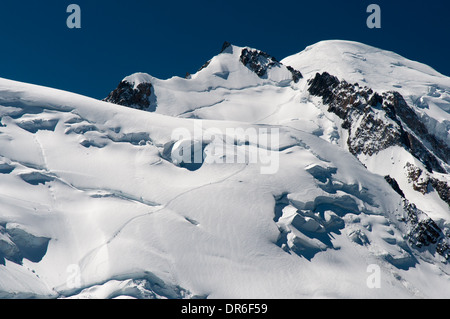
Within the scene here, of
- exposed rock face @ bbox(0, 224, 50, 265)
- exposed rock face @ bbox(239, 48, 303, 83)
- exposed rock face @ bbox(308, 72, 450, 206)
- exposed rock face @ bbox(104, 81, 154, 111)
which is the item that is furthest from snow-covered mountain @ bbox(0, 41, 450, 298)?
exposed rock face @ bbox(239, 48, 303, 83)

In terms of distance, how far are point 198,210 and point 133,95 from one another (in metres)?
42.5

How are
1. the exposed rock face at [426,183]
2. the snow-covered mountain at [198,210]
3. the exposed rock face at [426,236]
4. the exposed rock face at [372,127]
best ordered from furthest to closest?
the exposed rock face at [372,127], the exposed rock face at [426,183], the exposed rock face at [426,236], the snow-covered mountain at [198,210]

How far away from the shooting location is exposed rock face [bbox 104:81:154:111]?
77500 millimetres

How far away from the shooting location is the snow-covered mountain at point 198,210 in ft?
115

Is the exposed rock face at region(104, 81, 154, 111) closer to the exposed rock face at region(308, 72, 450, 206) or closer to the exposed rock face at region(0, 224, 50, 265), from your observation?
the exposed rock face at region(308, 72, 450, 206)

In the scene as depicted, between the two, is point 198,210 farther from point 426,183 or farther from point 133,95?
point 133,95

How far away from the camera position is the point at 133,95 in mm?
79125

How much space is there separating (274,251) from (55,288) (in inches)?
637

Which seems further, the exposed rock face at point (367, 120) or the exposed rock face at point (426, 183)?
the exposed rock face at point (367, 120)

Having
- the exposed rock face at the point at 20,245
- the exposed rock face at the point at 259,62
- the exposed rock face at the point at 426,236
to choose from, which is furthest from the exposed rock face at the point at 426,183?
the exposed rock face at the point at 20,245

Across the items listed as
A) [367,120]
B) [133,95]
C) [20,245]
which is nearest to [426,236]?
Result: [367,120]

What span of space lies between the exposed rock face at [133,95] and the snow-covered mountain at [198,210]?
21.7 meters

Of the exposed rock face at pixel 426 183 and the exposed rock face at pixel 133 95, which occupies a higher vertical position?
the exposed rock face at pixel 133 95

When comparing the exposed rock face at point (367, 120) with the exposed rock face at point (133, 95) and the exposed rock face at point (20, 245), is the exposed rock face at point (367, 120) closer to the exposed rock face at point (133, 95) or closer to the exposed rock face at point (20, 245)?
the exposed rock face at point (133, 95)
